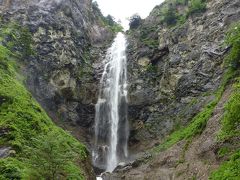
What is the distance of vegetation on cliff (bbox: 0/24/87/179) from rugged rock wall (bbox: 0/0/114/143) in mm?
3912

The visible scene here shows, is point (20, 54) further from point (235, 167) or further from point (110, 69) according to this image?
point (235, 167)

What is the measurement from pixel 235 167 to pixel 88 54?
38.2 metres

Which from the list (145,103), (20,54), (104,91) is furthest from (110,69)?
(20,54)

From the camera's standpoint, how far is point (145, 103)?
42.9 m

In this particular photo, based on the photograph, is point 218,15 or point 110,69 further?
point 110,69

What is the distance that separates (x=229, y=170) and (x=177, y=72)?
2581 centimetres

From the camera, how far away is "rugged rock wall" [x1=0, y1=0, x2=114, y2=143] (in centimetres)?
4244

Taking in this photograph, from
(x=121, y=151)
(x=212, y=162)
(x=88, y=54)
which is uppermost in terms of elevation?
(x=88, y=54)

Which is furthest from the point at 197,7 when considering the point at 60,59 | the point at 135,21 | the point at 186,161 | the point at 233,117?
the point at 233,117

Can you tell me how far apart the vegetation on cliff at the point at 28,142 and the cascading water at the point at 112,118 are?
9.86 m

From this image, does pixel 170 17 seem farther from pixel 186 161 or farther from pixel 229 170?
pixel 229 170

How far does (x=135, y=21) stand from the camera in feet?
208

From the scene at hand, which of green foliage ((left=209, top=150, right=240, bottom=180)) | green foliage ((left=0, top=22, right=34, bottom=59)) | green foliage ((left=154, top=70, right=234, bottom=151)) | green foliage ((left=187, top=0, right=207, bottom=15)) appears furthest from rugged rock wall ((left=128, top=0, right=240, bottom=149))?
green foliage ((left=209, top=150, right=240, bottom=180))

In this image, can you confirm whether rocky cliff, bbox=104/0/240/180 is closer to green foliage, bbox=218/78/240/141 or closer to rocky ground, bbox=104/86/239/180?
rocky ground, bbox=104/86/239/180
